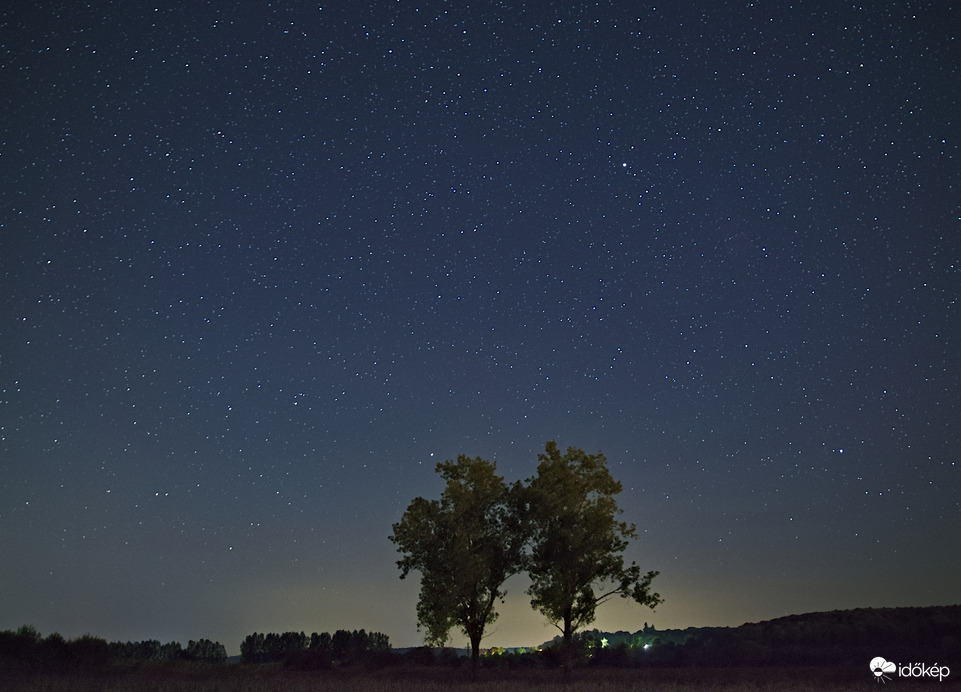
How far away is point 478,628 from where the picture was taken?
3419cm

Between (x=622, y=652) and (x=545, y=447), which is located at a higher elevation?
(x=545, y=447)

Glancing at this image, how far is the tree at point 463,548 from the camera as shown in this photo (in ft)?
109

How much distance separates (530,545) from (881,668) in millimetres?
16794

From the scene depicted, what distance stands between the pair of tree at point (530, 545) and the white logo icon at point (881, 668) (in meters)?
9.56

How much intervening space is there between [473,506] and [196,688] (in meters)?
16.8

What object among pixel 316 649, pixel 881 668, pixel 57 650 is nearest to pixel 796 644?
pixel 881 668

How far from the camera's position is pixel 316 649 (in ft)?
179

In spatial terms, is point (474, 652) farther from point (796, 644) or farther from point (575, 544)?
point (796, 644)

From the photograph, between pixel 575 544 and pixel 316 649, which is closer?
pixel 575 544

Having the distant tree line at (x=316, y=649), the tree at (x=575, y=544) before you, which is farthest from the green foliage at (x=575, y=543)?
the distant tree line at (x=316, y=649)

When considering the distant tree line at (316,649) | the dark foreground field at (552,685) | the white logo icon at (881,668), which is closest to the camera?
the dark foreground field at (552,685)

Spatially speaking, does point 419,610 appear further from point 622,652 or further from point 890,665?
point 890,665

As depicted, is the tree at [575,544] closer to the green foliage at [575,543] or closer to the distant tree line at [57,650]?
the green foliage at [575,543]

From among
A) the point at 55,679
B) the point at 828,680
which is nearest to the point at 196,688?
the point at 55,679
